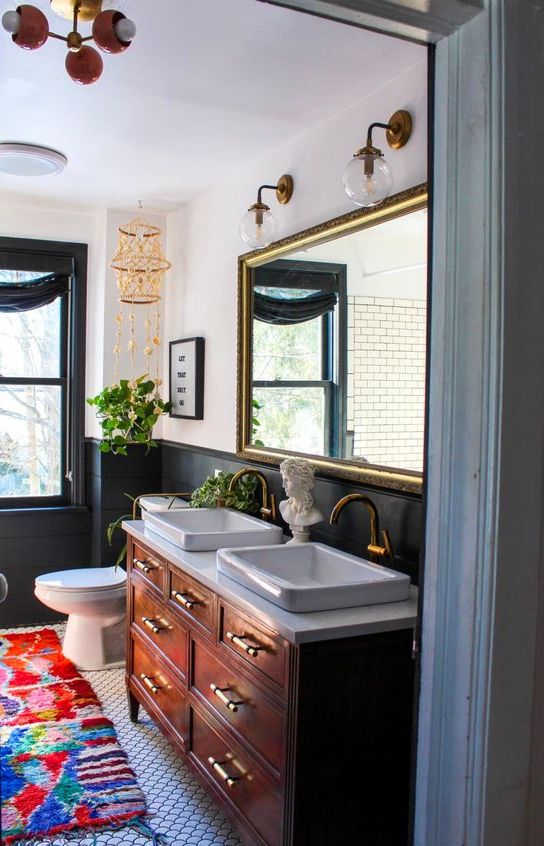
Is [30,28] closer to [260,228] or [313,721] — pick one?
[260,228]

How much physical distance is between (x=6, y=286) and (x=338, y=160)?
2417 millimetres

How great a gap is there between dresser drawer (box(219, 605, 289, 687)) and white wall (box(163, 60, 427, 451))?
4.55ft

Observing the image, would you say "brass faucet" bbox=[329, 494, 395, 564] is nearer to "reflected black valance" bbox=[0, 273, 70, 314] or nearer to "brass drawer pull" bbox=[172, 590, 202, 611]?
"brass drawer pull" bbox=[172, 590, 202, 611]

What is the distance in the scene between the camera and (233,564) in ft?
7.37

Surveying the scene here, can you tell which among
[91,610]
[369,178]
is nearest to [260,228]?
[369,178]

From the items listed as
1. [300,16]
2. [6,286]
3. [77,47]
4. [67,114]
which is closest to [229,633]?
[77,47]

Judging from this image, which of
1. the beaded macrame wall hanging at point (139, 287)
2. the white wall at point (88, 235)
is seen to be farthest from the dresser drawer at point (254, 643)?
the white wall at point (88, 235)

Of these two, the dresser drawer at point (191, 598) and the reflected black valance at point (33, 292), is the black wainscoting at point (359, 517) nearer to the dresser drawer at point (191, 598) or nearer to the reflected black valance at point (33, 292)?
the dresser drawer at point (191, 598)

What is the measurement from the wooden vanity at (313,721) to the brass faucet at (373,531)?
0.19 meters

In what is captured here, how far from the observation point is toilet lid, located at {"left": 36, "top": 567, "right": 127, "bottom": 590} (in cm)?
367

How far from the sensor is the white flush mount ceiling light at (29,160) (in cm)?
330

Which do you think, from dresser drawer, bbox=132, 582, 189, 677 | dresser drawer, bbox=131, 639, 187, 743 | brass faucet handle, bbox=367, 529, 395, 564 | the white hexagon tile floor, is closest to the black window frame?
brass faucet handle, bbox=367, 529, 395, 564

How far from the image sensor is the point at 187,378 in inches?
160

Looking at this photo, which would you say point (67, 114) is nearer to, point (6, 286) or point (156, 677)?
point (6, 286)
